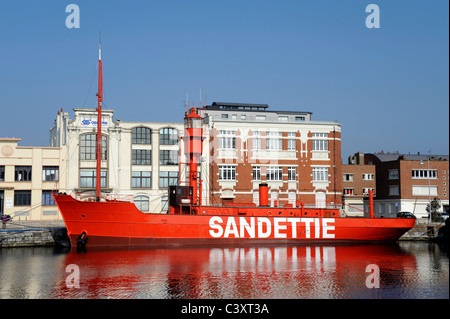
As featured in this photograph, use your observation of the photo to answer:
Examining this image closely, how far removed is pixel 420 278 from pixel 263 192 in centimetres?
1785

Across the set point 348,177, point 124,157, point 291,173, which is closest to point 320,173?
point 291,173

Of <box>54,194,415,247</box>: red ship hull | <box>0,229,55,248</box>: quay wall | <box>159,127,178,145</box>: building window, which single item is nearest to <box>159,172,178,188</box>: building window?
<box>159,127,178,145</box>: building window

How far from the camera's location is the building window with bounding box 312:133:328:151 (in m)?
54.0

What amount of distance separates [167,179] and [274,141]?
13007 mm

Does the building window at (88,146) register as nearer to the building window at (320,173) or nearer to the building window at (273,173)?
the building window at (273,173)

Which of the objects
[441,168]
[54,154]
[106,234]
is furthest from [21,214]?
[441,168]

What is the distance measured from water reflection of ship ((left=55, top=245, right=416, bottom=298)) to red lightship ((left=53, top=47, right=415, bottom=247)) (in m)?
1.54

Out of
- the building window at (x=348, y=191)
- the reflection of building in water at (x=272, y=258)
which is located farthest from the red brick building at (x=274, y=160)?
the reflection of building in water at (x=272, y=258)

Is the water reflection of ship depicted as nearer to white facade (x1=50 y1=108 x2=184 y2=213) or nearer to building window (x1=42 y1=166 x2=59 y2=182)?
white facade (x1=50 y1=108 x2=184 y2=213)

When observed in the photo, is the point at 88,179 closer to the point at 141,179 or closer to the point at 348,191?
the point at 141,179

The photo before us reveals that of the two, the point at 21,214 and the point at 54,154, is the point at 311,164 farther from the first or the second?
the point at 21,214

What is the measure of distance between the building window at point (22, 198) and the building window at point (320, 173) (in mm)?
31603

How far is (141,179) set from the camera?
5084 cm
